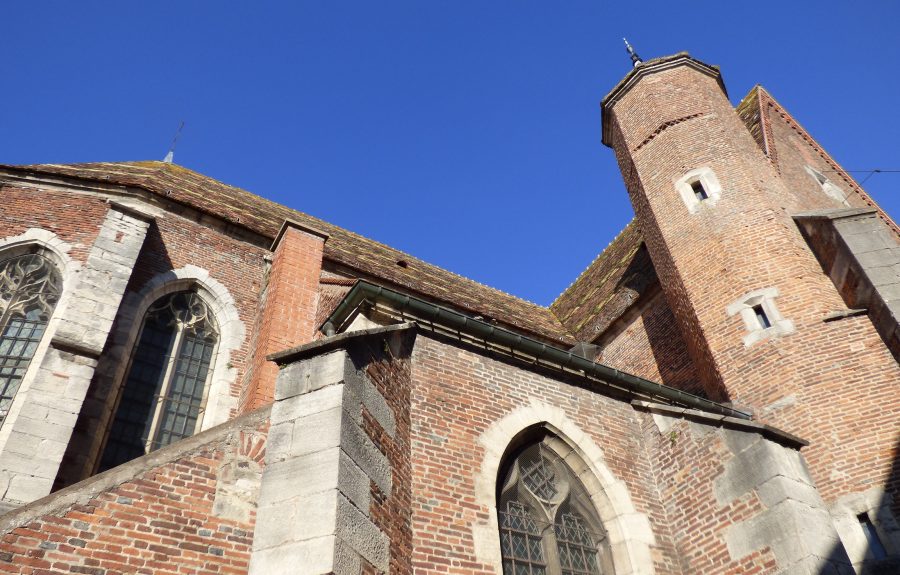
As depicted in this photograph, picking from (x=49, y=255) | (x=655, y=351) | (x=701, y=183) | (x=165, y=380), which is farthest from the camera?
(x=655, y=351)

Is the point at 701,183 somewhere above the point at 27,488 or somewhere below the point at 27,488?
above

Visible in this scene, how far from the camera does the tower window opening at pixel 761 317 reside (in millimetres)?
10117

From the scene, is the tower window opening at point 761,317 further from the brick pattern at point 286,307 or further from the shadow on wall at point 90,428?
the shadow on wall at point 90,428

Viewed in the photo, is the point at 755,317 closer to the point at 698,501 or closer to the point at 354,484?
the point at 698,501

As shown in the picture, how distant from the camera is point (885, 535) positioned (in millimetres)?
7637

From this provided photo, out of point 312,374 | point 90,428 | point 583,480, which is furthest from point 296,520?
point 90,428

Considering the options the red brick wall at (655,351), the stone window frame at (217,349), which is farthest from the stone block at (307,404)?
the red brick wall at (655,351)

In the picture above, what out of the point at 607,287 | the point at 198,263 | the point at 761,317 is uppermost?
the point at 607,287

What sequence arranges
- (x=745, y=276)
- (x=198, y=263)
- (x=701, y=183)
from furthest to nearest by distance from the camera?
(x=701, y=183)
(x=198, y=263)
(x=745, y=276)

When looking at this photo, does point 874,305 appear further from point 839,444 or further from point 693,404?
point 693,404

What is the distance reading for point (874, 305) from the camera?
30.9 ft

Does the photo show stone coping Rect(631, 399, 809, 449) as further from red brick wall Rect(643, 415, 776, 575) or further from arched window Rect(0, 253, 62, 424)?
arched window Rect(0, 253, 62, 424)

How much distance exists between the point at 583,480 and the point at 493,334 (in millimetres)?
2001

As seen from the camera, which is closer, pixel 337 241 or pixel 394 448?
pixel 394 448
